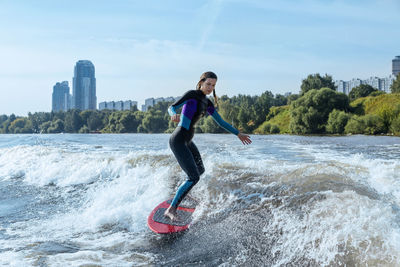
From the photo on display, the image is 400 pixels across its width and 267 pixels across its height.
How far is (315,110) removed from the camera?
5881 centimetres

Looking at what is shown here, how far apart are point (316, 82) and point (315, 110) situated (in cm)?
4820

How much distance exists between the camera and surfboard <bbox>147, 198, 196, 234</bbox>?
206 inches

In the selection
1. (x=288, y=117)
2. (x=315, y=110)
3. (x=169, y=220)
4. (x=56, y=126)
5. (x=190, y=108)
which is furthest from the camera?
(x=56, y=126)

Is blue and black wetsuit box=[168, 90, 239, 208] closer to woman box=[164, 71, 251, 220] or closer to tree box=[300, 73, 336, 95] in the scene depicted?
woman box=[164, 71, 251, 220]

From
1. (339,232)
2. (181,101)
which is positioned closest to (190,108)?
(181,101)

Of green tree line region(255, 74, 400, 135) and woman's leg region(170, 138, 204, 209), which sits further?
green tree line region(255, 74, 400, 135)

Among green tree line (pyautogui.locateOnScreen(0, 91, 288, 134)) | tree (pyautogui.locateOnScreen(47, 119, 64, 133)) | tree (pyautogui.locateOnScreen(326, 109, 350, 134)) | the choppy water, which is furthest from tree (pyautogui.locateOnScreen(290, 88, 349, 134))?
tree (pyautogui.locateOnScreen(47, 119, 64, 133))

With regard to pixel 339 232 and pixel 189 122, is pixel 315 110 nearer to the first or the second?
pixel 189 122

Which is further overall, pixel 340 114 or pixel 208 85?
pixel 340 114

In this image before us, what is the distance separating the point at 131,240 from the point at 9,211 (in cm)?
393

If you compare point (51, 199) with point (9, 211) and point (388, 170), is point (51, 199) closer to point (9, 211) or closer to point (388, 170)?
point (9, 211)

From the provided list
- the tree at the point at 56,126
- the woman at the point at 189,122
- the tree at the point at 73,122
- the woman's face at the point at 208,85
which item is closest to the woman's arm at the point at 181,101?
the woman at the point at 189,122

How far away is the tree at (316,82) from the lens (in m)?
102

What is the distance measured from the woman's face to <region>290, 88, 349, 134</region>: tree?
57014mm
